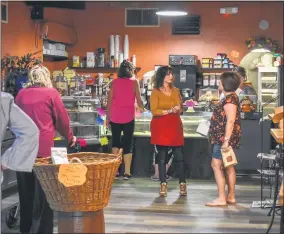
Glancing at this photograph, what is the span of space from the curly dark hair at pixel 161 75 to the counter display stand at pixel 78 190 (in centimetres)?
296

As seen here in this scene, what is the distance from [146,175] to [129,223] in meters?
2.29

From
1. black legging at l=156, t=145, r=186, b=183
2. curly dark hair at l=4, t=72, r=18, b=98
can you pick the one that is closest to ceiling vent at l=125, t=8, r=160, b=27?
curly dark hair at l=4, t=72, r=18, b=98

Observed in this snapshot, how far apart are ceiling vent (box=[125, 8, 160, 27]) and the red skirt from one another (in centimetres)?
529

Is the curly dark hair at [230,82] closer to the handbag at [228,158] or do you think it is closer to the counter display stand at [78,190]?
the handbag at [228,158]

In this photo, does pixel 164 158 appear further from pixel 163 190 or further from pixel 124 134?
pixel 124 134

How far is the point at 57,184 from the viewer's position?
2961 millimetres

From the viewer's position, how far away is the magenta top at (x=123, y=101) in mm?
6867

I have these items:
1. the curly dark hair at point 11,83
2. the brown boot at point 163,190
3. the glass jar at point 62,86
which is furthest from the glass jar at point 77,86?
the brown boot at point 163,190

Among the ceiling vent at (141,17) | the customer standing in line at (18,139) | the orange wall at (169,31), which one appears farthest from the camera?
the ceiling vent at (141,17)

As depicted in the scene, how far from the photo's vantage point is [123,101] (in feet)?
22.6

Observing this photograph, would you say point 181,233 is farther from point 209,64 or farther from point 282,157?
point 209,64

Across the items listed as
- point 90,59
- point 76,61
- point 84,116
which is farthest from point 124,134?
point 76,61

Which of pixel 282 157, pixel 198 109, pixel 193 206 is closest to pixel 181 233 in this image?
pixel 193 206

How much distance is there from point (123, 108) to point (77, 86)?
2.33 feet
